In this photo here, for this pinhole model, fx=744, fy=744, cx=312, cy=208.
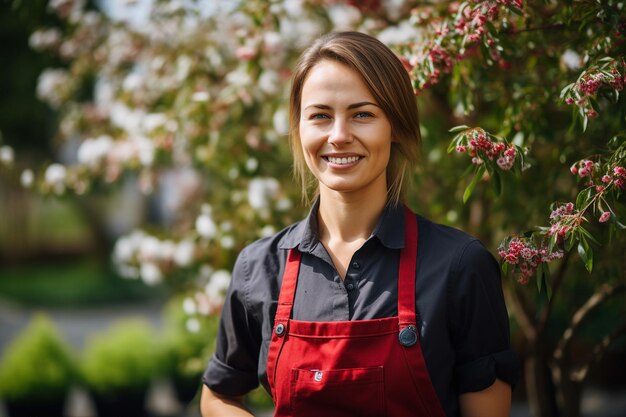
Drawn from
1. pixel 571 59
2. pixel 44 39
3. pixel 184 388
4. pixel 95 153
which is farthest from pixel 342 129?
pixel 184 388

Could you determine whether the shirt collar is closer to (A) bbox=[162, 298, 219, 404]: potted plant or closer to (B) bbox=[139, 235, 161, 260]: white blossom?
(B) bbox=[139, 235, 161, 260]: white blossom

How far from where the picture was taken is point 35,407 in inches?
197

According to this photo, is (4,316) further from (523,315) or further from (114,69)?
(523,315)

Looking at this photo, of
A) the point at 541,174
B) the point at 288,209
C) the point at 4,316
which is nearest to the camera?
the point at 541,174

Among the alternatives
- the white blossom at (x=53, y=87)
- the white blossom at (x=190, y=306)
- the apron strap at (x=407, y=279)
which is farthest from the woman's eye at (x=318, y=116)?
the white blossom at (x=53, y=87)

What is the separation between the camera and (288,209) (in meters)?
3.23

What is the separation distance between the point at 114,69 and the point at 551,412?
3011mm

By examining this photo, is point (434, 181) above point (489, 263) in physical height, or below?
above

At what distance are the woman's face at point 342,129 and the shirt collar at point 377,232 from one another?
11 centimetres

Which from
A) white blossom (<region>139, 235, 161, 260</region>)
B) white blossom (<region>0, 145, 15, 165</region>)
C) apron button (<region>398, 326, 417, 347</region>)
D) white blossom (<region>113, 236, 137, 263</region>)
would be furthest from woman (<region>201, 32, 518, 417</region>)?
white blossom (<region>0, 145, 15, 165</region>)

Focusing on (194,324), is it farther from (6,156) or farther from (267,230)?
(6,156)

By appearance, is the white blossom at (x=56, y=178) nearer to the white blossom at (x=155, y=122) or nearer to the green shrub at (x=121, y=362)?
the white blossom at (x=155, y=122)

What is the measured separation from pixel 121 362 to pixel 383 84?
4079 mm

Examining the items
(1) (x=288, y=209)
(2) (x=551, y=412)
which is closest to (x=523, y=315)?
(2) (x=551, y=412)
